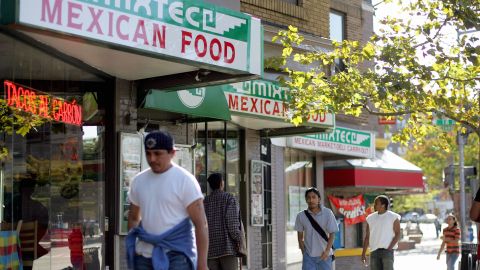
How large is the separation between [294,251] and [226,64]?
833 centimetres

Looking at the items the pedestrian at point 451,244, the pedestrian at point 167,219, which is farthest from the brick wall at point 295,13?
the pedestrian at point 167,219

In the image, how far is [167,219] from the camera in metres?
5.49

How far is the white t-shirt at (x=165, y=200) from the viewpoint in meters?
5.46

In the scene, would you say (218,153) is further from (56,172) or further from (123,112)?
(56,172)

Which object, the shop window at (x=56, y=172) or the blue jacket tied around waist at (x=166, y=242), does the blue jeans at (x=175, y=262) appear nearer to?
the blue jacket tied around waist at (x=166, y=242)

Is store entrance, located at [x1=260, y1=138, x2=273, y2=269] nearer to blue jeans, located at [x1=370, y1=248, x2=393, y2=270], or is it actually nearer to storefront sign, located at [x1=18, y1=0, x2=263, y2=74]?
blue jeans, located at [x1=370, y1=248, x2=393, y2=270]

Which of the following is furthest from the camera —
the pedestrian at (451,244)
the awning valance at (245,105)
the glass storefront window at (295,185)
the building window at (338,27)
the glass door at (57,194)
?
the building window at (338,27)

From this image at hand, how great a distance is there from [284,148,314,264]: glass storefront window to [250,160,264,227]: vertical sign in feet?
5.27

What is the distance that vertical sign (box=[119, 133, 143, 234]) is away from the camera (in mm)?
10086

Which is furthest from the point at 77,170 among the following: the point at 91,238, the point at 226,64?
the point at 226,64

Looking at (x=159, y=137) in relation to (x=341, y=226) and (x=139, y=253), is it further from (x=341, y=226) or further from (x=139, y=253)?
(x=341, y=226)

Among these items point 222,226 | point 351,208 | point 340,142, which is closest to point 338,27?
point 340,142

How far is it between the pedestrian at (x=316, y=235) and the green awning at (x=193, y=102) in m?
1.94

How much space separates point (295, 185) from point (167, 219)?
11.9m
